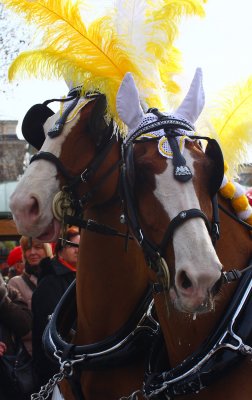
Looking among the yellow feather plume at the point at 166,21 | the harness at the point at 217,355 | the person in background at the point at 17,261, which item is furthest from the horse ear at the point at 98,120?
the person in background at the point at 17,261

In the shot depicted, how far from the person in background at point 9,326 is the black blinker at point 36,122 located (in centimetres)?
156

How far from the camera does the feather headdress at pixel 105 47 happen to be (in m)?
3.12

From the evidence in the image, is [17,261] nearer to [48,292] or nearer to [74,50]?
[48,292]

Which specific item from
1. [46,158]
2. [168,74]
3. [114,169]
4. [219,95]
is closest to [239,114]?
[219,95]

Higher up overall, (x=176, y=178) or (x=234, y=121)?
(x=234, y=121)

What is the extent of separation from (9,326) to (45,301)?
0.45 meters

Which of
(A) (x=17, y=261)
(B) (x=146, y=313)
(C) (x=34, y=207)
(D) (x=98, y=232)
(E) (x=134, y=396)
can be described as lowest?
(A) (x=17, y=261)

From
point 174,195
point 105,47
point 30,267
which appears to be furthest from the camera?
point 30,267

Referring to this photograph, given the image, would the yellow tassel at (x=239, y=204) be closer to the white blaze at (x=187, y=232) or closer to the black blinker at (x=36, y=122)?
the white blaze at (x=187, y=232)

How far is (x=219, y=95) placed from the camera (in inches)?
131

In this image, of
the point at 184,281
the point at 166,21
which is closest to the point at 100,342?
the point at 184,281

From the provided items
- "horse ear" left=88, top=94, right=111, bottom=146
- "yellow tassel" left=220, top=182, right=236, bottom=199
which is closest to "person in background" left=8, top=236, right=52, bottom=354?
"horse ear" left=88, top=94, right=111, bottom=146

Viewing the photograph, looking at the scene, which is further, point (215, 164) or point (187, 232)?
point (215, 164)

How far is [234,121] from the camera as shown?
3283 millimetres
